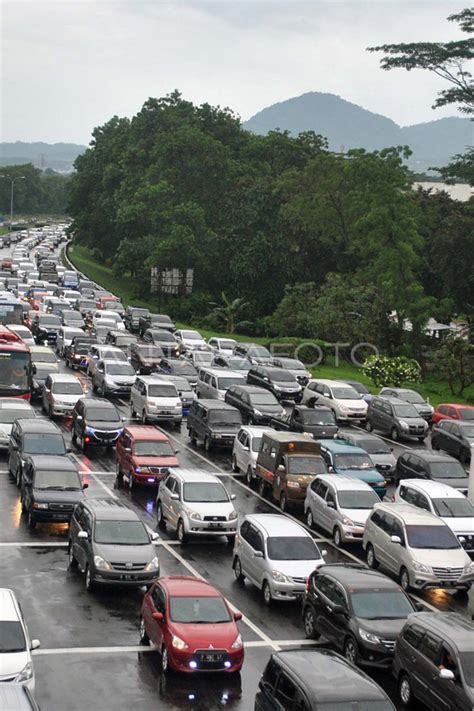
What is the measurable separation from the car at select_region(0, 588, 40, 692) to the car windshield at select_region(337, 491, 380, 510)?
480 inches

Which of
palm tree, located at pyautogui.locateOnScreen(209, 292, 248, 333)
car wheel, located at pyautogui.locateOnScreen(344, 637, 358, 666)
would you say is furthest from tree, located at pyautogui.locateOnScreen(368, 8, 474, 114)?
car wheel, located at pyautogui.locateOnScreen(344, 637, 358, 666)

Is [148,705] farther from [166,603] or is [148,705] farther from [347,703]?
[347,703]

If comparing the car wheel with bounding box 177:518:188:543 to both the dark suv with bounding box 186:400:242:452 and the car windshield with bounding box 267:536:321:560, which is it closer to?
the car windshield with bounding box 267:536:321:560

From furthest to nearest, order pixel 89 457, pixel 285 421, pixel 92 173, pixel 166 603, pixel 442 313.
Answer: pixel 92 173 < pixel 442 313 < pixel 285 421 < pixel 89 457 < pixel 166 603

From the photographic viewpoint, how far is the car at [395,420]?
42.4 metres

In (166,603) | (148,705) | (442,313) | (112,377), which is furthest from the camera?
(442,313)

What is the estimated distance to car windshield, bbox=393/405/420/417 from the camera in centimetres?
4306

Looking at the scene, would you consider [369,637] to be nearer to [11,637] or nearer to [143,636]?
[143,636]

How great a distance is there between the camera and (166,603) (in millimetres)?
18766

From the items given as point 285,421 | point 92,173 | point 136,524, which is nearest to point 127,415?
point 285,421

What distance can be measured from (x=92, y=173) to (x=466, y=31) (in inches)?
2683

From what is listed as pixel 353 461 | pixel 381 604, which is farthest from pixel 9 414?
pixel 381 604

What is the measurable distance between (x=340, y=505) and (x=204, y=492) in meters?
3.39

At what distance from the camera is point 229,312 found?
83.2 metres
